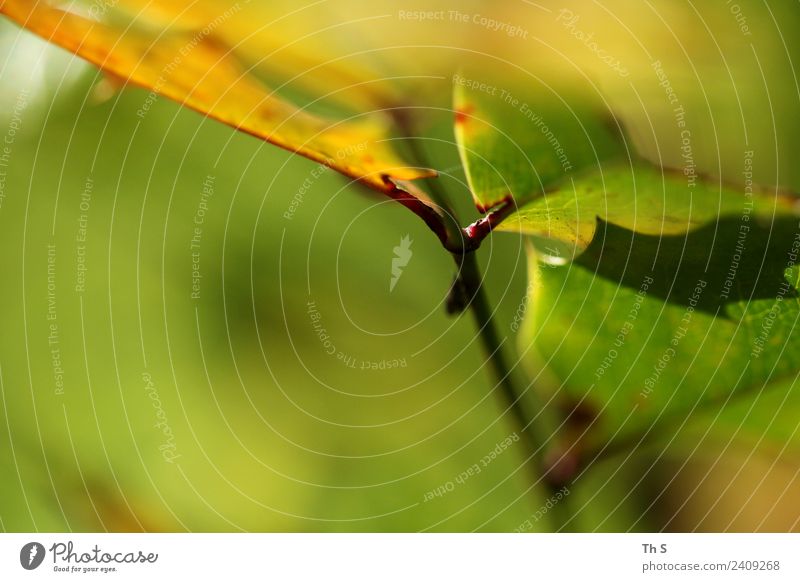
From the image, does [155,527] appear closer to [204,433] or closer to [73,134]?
[204,433]

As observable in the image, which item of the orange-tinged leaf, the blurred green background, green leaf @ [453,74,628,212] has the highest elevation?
green leaf @ [453,74,628,212]

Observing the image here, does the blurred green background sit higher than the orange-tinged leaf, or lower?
lower

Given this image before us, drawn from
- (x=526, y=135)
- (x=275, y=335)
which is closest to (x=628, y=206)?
(x=526, y=135)
